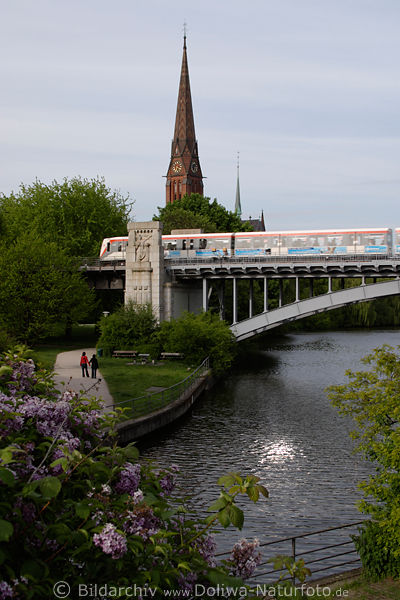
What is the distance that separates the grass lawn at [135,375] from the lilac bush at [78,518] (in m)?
22.3

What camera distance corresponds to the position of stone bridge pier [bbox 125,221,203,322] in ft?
160

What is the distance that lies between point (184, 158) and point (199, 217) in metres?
53.4

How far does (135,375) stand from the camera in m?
35.9

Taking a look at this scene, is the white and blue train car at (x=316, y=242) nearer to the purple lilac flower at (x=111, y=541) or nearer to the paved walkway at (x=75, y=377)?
the paved walkway at (x=75, y=377)

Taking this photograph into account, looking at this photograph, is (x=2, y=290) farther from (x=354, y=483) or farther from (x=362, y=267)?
(x=354, y=483)

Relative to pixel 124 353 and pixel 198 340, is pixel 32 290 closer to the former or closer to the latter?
pixel 124 353

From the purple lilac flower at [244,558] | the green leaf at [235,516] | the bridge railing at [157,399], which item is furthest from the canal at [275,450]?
the green leaf at [235,516]

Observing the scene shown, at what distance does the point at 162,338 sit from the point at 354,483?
79.4 feet

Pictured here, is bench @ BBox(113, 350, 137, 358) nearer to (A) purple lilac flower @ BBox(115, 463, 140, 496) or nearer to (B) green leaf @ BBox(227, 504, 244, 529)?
(A) purple lilac flower @ BBox(115, 463, 140, 496)

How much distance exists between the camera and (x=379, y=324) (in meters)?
91.2

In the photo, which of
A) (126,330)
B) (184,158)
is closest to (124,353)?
(126,330)

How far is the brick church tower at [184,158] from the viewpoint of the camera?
12151 cm

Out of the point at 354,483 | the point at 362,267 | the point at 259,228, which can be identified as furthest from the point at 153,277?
the point at 259,228

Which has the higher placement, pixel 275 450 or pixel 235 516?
pixel 235 516
